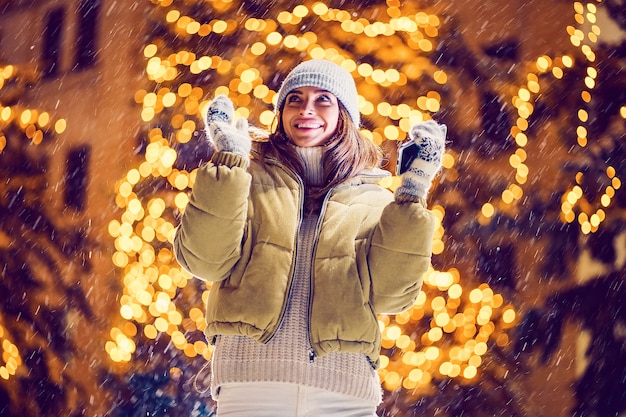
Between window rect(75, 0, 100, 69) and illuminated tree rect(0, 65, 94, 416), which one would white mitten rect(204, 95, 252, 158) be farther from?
window rect(75, 0, 100, 69)

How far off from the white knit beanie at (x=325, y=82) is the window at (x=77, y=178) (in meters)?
0.84

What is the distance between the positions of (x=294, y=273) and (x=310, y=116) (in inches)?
13.2

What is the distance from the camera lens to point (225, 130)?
44.0 inches

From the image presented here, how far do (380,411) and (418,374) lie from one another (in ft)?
0.60

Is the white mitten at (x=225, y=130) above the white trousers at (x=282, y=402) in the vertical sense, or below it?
above

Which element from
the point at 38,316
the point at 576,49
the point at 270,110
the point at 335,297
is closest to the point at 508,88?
the point at 576,49

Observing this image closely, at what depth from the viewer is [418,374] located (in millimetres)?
1719

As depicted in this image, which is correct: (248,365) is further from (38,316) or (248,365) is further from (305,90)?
(38,316)

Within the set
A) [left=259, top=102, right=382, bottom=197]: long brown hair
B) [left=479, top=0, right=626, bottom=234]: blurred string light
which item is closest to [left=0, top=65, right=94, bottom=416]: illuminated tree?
[left=259, top=102, right=382, bottom=197]: long brown hair

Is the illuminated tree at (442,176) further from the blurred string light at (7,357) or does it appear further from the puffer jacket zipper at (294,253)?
the puffer jacket zipper at (294,253)

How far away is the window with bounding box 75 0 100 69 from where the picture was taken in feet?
6.70

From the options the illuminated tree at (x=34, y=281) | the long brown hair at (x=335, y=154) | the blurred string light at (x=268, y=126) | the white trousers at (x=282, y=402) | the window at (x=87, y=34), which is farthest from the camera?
the window at (x=87, y=34)

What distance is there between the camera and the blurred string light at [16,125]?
196cm

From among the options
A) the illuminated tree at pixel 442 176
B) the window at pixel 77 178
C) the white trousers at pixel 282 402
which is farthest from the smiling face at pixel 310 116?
the window at pixel 77 178
